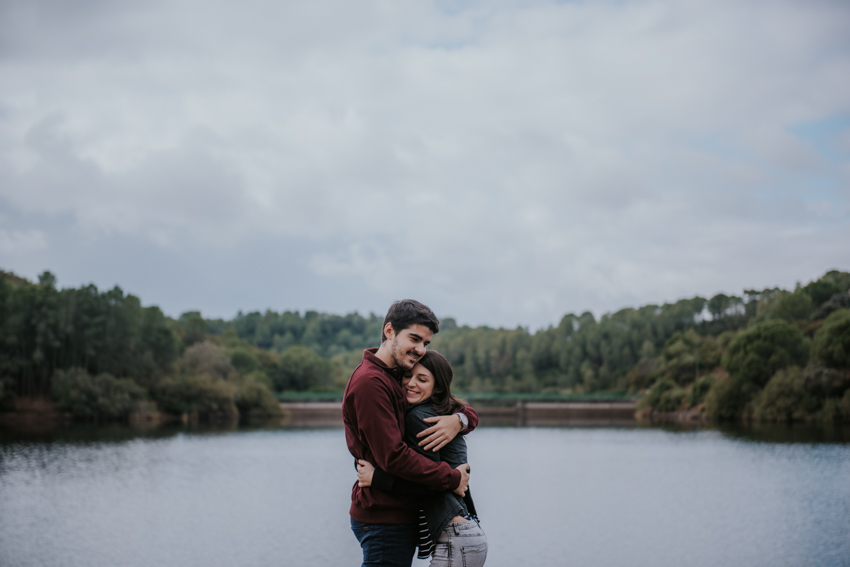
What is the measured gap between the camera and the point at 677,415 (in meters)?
78.4

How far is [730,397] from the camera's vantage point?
219 ft

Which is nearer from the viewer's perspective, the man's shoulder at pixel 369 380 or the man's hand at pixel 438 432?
the man's shoulder at pixel 369 380

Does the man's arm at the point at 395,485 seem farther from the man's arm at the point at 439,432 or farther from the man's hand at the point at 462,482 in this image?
the man's arm at the point at 439,432

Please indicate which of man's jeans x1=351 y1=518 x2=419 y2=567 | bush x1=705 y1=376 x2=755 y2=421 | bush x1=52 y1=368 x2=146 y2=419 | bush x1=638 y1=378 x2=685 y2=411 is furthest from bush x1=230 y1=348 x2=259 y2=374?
man's jeans x1=351 y1=518 x2=419 y2=567

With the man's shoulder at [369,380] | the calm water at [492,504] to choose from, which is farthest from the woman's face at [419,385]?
the calm water at [492,504]

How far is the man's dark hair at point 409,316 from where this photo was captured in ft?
16.0

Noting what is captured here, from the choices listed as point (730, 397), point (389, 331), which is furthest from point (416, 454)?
point (730, 397)

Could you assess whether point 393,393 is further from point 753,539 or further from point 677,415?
point 677,415

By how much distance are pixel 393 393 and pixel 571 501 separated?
1008 inches

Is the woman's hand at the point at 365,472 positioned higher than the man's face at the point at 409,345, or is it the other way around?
the man's face at the point at 409,345

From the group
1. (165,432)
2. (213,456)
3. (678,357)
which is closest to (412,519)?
(213,456)

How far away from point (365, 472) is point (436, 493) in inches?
19.2

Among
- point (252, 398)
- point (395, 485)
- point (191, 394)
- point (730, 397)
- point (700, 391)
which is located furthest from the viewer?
point (252, 398)

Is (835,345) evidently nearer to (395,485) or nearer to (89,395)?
(395,485)
